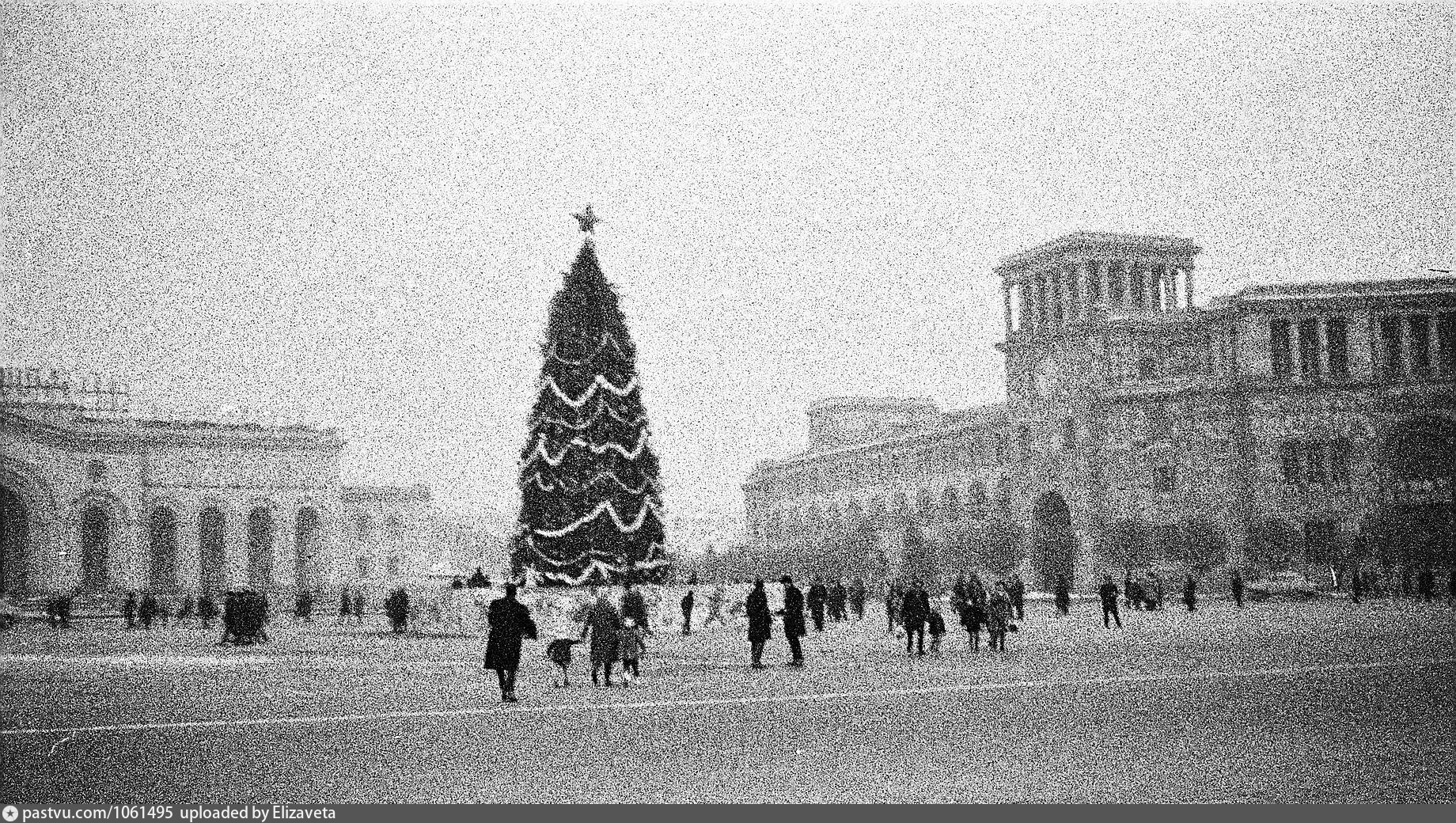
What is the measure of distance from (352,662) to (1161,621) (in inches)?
687

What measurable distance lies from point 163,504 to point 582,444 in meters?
55.1

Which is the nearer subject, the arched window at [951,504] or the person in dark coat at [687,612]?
the person in dark coat at [687,612]

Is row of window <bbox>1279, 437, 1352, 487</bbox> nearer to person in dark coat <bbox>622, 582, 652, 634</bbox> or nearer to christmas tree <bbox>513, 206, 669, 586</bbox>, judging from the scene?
christmas tree <bbox>513, 206, 669, 586</bbox>

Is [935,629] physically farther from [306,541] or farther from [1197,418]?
[306,541]

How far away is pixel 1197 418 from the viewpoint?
71062mm

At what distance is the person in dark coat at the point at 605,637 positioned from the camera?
18.4 m

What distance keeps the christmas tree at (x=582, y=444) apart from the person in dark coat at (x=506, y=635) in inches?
574

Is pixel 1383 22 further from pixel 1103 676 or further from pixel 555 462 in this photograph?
pixel 555 462

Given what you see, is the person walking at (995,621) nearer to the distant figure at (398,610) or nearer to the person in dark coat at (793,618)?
the person in dark coat at (793,618)

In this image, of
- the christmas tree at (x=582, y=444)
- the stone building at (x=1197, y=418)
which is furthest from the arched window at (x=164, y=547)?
the christmas tree at (x=582, y=444)

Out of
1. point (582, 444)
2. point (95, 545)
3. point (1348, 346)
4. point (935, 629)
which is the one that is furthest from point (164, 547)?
point (935, 629)

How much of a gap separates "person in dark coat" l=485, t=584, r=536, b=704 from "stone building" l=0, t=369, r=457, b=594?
49141 mm

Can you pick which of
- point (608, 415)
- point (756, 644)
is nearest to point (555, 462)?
point (608, 415)

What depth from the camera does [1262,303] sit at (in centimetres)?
6975
